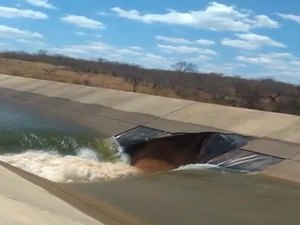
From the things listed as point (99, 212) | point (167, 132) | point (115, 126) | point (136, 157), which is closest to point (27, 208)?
point (99, 212)

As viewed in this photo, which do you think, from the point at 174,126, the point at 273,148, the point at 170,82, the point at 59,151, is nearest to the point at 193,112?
the point at 174,126

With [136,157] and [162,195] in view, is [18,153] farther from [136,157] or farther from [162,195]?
[162,195]

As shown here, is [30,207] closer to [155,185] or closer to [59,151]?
[155,185]

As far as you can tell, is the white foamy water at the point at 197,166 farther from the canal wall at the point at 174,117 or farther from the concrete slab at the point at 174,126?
the concrete slab at the point at 174,126

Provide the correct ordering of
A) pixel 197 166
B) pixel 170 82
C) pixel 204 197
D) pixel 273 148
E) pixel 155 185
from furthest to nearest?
pixel 170 82 → pixel 273 148 → pixel 197 166 → pixel 155 185 → pixel 204 197

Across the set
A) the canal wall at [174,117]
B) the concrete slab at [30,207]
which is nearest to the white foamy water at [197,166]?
the canal wall at [174,117]

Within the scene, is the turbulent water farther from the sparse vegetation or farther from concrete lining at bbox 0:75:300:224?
the sparse vegetation

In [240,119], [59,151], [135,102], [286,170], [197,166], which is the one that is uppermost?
[240,119]

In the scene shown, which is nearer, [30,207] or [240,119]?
[30,207]
